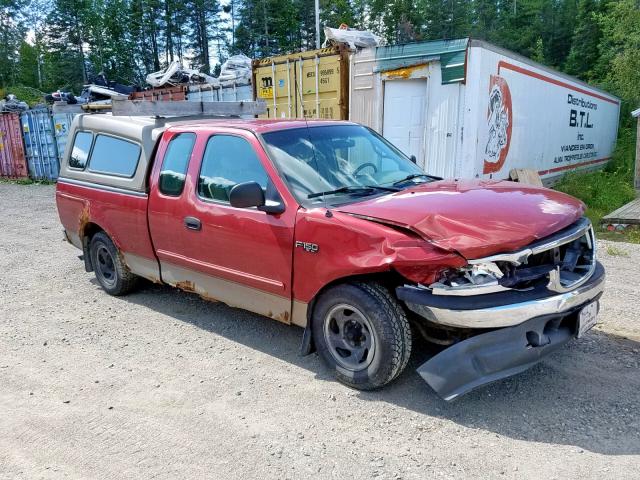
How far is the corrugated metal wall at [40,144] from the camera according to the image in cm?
1831

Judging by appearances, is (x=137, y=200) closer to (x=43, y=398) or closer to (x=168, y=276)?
(x=168, y=276)

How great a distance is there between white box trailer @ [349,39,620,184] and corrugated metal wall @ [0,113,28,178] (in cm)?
1454

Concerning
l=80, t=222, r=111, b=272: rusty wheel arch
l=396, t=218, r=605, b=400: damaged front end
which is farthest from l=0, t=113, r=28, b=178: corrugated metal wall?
l=396, t=218, r=605, b=400: damaged front end

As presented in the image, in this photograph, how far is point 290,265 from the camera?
3684 mm

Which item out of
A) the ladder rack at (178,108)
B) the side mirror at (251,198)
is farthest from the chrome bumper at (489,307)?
the ladder rack at (178,108)

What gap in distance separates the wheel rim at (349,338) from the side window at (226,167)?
113 cm

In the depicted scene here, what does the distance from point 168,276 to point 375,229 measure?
8.07 ft

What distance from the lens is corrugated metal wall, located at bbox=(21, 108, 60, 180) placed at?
60.1 feet

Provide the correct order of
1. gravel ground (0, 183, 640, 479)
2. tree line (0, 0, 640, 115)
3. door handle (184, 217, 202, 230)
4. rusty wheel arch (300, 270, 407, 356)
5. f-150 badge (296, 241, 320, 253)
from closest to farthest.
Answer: gravel ground (0, 183, 640, 479) → rusty wheel arch (300, 270, 407, 356) → f-150 badge (296, 241, 320, 253) → door handle (184, 217, 202, 230) → tree line (0, 0, 640, 115)

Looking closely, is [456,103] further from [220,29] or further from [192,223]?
[220,29]

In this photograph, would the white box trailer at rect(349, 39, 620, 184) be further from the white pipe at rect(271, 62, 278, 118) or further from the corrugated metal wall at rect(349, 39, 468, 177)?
the white pipe at rect(271, 62, 278, 118)

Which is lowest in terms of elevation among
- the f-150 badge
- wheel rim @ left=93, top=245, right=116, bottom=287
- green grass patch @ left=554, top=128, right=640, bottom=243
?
green grass patch @ left=554, top=128, right=640, bottom=243

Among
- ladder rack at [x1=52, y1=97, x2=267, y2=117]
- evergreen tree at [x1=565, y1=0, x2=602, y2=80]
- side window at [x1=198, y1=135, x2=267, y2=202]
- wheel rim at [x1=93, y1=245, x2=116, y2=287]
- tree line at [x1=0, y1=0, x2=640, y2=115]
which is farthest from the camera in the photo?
tree line at [x1=0, y1=0, x2=640, y2=115]

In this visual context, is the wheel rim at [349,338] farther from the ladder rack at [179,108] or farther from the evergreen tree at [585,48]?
the evergreen tree at [585,48]
